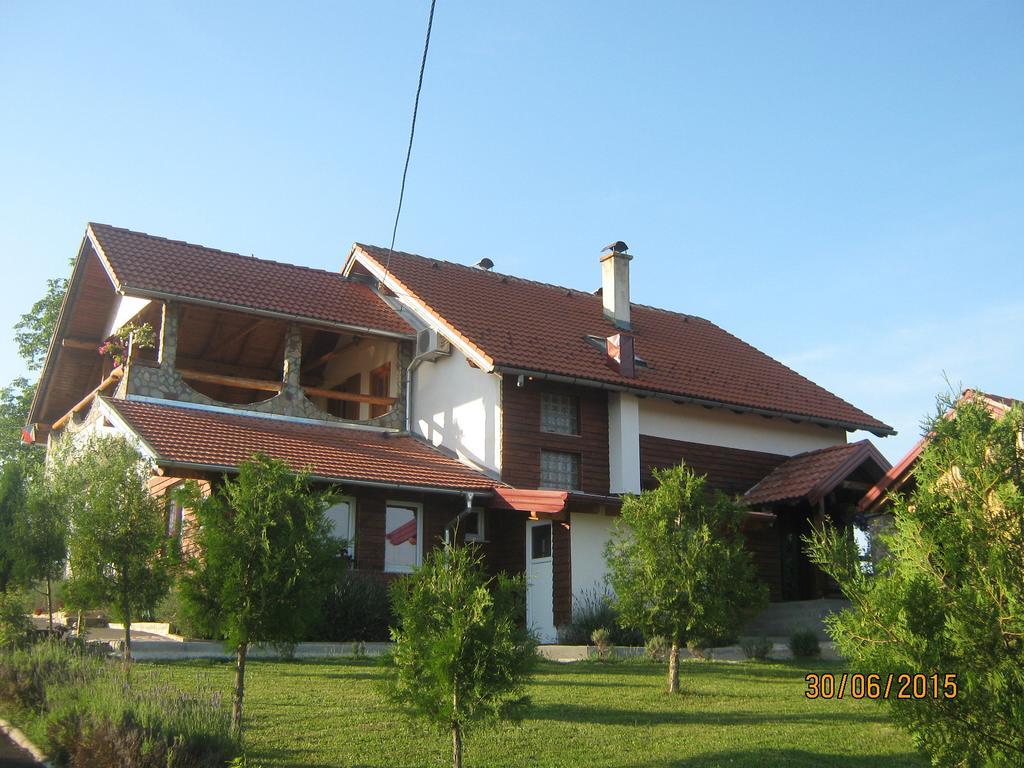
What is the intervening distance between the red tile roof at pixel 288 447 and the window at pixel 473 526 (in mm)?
922

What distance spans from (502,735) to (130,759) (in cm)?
367

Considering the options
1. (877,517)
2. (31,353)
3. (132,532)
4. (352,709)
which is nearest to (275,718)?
(352,709)

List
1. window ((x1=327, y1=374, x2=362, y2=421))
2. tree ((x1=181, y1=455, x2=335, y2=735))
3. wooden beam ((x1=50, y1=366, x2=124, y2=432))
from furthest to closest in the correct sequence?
window ((x1=327, y1=374, x2=362, y2=421)), wooden beam ((x1=50, y1=366, x2=124, y2=432)), tree ((x1=181, y1=455, x2=335, y2=735))

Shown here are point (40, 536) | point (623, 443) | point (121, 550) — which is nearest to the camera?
point (121, 550)

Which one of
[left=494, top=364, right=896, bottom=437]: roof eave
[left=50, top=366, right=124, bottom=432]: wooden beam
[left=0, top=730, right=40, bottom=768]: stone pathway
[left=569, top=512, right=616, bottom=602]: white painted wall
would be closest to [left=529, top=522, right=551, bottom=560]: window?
[left=569, top=512, right=616, bottom=602]: white painted wall

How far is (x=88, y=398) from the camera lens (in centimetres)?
2533

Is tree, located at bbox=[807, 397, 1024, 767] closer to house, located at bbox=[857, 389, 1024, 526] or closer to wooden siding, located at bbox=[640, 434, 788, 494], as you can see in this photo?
house, located at bbox=[857, 389, 1024, 526]

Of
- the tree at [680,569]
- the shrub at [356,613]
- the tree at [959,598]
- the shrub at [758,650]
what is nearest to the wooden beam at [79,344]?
the shrub at [356,613]

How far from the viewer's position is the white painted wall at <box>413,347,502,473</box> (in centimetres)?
2227

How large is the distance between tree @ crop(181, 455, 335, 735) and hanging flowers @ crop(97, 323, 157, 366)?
12.3 metres

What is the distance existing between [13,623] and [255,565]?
5626 millimetres

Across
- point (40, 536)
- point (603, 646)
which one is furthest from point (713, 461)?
point (40, 536)

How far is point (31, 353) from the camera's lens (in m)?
38.6

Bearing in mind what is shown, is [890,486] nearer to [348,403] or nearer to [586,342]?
[586,342]
